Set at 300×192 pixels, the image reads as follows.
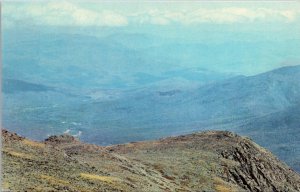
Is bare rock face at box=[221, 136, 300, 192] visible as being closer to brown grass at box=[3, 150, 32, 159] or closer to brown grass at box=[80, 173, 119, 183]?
brown grass at box=[80, 173, 119, 183]

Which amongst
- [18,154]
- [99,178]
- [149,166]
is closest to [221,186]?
[149,166]

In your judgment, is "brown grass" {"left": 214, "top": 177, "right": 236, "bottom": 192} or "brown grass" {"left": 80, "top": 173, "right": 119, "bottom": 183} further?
"brown grass" {"left": 214, "top": 177, "right": 236, "bottom": 192}

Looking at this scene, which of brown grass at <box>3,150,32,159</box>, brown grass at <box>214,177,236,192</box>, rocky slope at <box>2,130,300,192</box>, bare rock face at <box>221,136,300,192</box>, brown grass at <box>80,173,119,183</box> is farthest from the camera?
bare rock face at <box>221,136,300,192</box>

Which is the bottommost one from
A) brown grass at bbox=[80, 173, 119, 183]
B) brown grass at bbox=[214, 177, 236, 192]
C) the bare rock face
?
brown grass at bbox=[80, 173, 119, 183]

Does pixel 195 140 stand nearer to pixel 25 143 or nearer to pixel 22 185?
pixel 25 143

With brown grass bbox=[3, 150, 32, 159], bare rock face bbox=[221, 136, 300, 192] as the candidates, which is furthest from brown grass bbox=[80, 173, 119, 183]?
bare rock face bbox=[221, 136, 300, 192]

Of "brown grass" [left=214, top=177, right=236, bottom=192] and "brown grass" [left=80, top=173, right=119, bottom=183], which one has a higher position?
"brown grass" [left=214, top=177, right=236, bottom=192]

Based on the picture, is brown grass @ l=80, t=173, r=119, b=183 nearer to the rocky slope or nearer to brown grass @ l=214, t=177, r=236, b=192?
the rocky slope

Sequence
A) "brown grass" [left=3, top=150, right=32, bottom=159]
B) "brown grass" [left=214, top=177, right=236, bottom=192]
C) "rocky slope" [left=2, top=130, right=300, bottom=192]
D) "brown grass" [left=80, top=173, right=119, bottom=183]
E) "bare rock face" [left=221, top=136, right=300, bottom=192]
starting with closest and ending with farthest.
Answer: "rocky slope" [left=2, top=130, right=300, bottom=192]
"brown grass" [left=80, top=173, right=119, bottom=183]
"brown grass" [left=3, top=150, right=32, bottom=159]
"brown grass" [left=214, top=177, right=236, bottom=192]
"bare rock face" [left=221, top=136, right=300, bottom=192]

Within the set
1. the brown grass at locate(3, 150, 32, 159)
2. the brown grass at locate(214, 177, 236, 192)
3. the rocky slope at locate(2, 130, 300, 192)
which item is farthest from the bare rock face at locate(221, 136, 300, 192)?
the brown grass at locate(3, 150, 32, 159)

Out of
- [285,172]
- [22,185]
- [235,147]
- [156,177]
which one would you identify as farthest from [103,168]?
[285,172]
